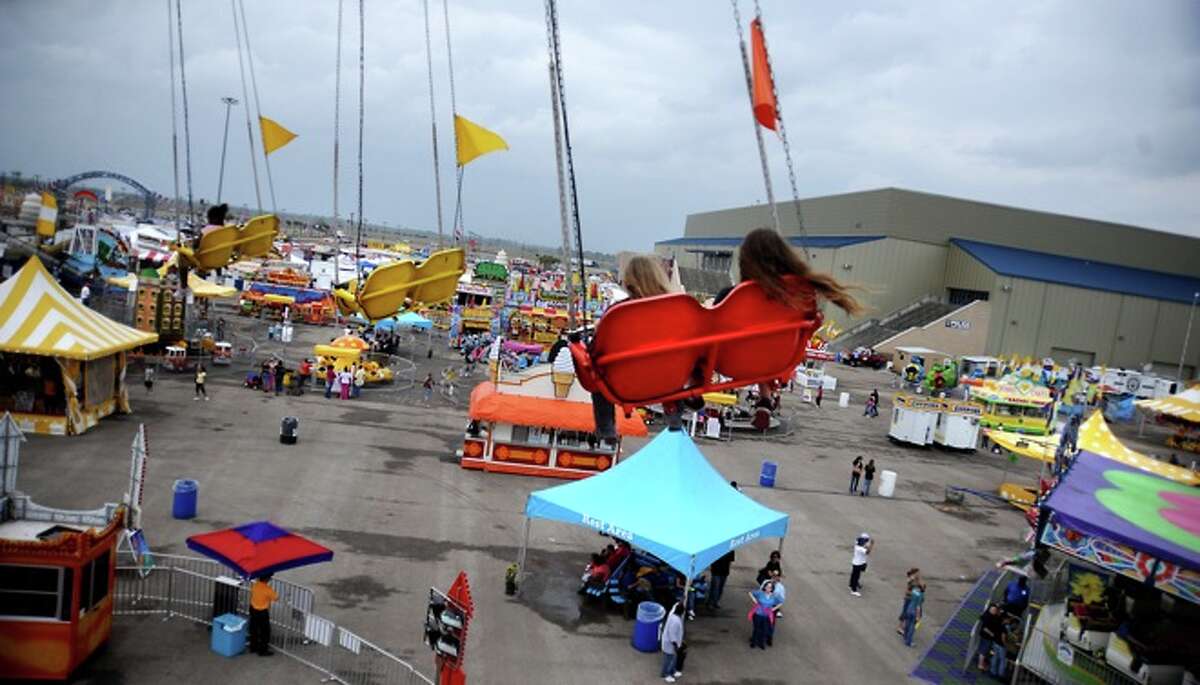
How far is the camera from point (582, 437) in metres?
19.1

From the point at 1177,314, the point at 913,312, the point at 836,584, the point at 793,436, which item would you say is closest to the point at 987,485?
the point at 793,436

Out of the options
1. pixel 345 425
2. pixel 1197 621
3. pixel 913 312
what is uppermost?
pixel 913 312

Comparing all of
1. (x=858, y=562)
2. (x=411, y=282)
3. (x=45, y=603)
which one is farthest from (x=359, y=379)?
(x=45, y=603)

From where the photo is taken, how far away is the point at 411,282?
20906 millimetres

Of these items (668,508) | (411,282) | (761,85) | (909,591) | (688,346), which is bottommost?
(909,591)

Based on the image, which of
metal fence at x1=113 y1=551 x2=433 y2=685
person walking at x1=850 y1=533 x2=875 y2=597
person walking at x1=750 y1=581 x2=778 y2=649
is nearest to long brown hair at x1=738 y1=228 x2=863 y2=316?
metal fence at x1=113 y1=551 x2=433 y2=685

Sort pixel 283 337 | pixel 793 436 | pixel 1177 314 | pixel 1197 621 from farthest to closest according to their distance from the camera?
pixel 1177 314
pixel 283 337
pixel 793 436
pixel 1197 621

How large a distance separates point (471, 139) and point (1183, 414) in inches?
1519

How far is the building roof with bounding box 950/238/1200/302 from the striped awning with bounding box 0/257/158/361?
195 ft

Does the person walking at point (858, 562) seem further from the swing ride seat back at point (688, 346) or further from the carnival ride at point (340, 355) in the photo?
the carnival ride at point (340, 355)

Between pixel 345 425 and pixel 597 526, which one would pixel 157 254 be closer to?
pixel 345 425

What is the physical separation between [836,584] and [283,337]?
30166mm

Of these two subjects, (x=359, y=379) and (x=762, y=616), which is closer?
(x=762, y=616)

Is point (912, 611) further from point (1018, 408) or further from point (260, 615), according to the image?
point (1018, 408)
